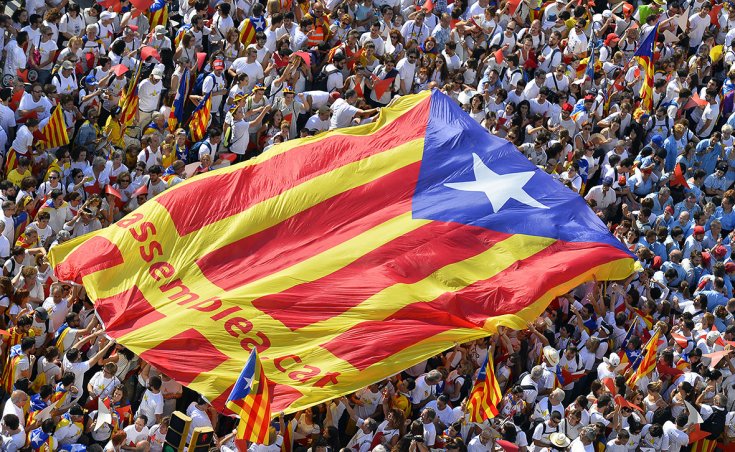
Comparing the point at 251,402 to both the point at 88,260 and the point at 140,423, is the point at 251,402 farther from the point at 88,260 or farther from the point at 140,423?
the point at 88,260

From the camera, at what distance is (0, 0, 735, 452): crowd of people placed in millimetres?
19703

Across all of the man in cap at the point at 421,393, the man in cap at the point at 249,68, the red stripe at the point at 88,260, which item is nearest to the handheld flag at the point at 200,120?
the man in cap at the point at 249,68

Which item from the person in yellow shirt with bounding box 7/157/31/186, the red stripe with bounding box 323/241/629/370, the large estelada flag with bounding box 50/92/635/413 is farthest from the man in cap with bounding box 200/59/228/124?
the red stripe with bounding box 323/241/629/370

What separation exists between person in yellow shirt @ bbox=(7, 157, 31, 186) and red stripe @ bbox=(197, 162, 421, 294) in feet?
9.57

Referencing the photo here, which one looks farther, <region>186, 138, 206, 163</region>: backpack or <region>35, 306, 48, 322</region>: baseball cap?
<region>186, 138, 206, 163</region>: backpack

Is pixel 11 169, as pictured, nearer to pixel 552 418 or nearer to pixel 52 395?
pixel 52 395

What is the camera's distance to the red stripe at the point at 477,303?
1953cm

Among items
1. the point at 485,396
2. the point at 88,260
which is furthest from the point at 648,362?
the point at 88,260

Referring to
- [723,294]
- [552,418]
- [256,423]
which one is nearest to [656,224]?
[723,294]

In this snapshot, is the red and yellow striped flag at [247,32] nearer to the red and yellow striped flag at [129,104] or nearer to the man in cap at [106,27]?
the man in cap at [106,27]

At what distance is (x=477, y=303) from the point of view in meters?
20.2

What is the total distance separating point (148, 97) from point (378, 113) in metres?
3.16

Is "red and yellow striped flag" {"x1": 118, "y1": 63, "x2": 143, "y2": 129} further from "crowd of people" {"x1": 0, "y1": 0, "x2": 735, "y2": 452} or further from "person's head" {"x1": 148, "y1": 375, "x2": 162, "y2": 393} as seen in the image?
"person's head" {"x1": 148, "y1": 375, "x2": 162, "y2": 393}

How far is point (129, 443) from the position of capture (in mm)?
18750
